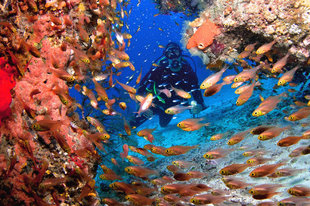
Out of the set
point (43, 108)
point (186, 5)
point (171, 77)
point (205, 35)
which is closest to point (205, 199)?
point (43, 108)

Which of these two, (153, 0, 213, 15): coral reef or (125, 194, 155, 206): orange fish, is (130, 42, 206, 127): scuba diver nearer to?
(153, 0, 213, 15): coral reef

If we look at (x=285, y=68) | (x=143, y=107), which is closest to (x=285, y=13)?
(x=285, y=68)

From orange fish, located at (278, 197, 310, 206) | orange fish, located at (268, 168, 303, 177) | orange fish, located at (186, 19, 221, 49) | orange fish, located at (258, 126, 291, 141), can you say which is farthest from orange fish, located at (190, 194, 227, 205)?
orange fish, located at (186, 19, 221, 49)

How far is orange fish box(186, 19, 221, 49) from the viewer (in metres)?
5.39

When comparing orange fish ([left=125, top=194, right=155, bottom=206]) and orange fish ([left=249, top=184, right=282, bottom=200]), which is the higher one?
orange fish ([left=125, top=194, right=155, bottom=206])

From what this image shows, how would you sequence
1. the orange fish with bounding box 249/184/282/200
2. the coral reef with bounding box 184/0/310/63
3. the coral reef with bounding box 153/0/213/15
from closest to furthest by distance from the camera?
the orange fish with bounding box 249/184/282/200, the coral reef with bounding box 184/0/310/63, the coral reef with bounding box 153/0/213/15

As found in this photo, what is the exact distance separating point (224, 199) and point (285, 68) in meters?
4.65

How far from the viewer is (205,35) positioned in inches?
216

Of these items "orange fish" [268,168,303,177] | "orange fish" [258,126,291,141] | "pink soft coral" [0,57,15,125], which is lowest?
"orange fish" [268,168,303,177]

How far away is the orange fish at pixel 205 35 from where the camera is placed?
539cm

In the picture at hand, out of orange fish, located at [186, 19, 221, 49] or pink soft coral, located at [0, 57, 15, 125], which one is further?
orange fish, located at [186, 19, 221, 49]

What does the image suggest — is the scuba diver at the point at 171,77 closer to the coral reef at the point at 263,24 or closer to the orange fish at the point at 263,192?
the coral reef at the point at 263,24

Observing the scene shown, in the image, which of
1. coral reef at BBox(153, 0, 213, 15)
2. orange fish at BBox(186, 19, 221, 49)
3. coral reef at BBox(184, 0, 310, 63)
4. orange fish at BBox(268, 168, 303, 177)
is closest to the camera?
orange fish at BBox(268, 168, 303, 177)

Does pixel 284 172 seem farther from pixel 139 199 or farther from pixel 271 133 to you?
pixel 139 199
